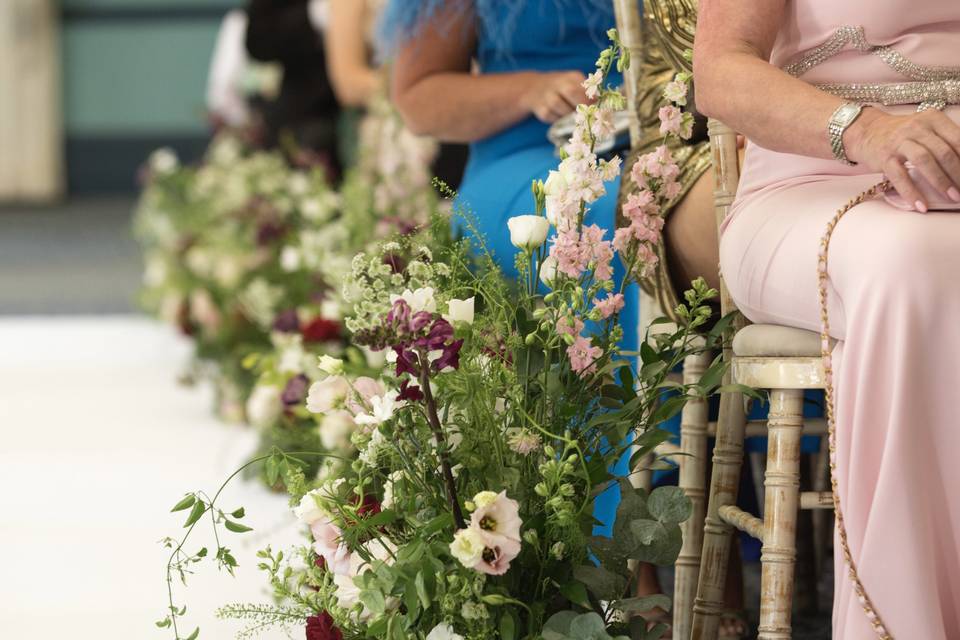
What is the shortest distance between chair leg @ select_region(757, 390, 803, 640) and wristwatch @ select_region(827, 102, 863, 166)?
0.27 meters

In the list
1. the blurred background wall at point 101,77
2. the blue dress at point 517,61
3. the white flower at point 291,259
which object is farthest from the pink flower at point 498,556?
the blurred background wall at point 101,77

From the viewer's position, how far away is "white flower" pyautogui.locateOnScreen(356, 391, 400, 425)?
1.51m

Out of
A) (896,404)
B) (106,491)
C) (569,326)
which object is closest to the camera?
(896,404)

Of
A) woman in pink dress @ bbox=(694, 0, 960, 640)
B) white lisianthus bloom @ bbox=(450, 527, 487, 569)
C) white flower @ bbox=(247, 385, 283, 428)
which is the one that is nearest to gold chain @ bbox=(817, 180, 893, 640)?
woman in pink dress @ bbox=(694, 0, 960, 640)

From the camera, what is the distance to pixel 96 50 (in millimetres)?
12594

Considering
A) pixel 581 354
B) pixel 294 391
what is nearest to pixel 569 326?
pixel 581 354

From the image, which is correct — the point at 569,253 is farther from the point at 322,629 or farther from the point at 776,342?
the point at 322,629

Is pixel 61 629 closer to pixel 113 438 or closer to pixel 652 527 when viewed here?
pixel 652 527

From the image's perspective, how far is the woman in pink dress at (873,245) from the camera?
1.37m

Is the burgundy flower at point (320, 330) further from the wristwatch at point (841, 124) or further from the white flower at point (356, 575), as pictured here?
the wristwatch at point (841, 124)

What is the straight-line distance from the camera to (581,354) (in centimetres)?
159

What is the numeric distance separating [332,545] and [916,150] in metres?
0.76

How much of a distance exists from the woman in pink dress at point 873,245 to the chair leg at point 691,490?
1.11 ft

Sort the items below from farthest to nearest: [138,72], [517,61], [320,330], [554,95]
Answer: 1. [138,72]
2. [320,330]
3. [517,61]
4. [554,95]
